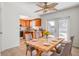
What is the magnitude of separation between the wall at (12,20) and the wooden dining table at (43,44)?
0.98ft

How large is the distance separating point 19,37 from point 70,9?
1.06 metres

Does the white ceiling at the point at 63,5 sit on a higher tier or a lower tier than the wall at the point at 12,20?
higher

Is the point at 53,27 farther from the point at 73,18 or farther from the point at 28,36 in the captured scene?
the point at 28,36

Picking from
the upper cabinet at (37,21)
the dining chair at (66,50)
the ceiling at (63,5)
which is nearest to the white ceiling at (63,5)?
the ceiling at (63,5)

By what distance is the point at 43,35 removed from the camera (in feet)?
6.44

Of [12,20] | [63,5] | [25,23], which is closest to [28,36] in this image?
[25,23]

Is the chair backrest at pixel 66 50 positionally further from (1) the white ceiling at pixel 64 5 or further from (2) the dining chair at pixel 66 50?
(1) the white ceiling at pixel 64 5

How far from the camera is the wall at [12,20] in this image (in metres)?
1.80

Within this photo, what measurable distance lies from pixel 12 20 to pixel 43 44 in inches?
29.1

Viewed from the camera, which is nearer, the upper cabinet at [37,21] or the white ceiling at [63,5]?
the white ceiling at [63,5]

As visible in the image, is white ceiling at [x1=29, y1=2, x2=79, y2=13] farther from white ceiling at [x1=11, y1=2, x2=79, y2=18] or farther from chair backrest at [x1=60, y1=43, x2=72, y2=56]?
chair backrest at [x1=60, y1=43, x2=72, y2=56]

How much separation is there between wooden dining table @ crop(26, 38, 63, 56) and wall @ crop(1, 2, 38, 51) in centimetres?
30

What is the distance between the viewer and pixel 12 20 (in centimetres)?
187

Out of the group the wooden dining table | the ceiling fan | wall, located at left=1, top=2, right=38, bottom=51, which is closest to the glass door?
the wooden dining table
